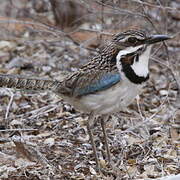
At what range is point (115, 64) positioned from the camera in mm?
5441

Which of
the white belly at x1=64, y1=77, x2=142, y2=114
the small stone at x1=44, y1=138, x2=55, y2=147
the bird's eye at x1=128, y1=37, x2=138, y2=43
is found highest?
the bird's eye at x1=128, y1=37, x2=138, y2=43

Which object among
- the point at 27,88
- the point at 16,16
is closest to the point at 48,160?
the point at 27,88

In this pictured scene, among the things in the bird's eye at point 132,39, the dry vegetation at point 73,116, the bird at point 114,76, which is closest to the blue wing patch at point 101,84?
the bird at point 114,76

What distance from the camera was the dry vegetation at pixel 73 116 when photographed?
19.2 ft

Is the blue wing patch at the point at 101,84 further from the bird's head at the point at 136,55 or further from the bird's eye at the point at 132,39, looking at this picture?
the bird's eye at the point at 132,39

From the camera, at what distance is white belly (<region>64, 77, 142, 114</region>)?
5.32 m

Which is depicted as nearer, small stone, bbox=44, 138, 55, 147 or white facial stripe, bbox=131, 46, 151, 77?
white facial stripe, bbox=131, 46, 151, 77

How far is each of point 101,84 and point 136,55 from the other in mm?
429

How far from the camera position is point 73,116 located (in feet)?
23.6

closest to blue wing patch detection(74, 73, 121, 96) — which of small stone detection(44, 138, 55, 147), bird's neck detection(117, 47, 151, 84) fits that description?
bird's neck detection(117, 47, 151, 84)

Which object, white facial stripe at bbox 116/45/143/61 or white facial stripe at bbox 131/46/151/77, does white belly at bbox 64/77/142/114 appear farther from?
white facial stripe at bbox 116/45/143/61

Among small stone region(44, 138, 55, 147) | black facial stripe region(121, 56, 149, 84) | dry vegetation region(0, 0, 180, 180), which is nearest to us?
black facial stripe region(121, 56, 149, 84)

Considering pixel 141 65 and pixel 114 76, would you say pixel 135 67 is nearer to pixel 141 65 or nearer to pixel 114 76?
pixel 141 65

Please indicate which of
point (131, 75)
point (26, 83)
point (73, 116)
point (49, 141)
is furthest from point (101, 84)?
point (73, 116)
